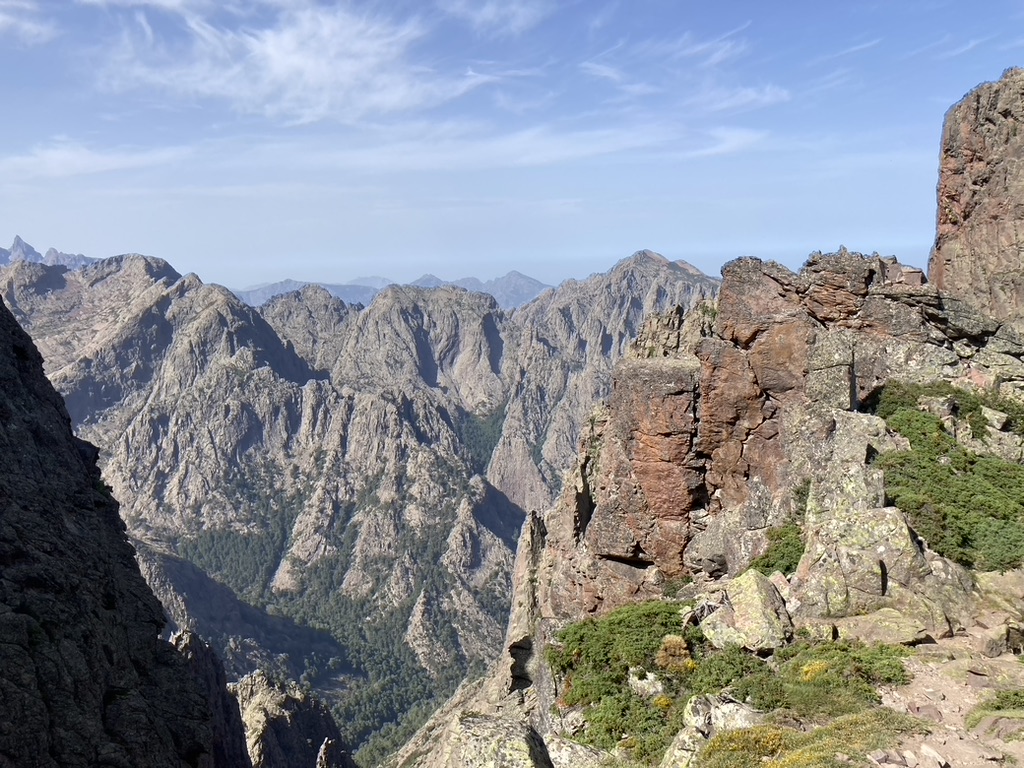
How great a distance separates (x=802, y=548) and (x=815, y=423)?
642 cm

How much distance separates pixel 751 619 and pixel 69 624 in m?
29.7

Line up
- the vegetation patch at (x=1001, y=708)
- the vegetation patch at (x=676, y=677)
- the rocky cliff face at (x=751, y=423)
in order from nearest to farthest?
the vegetation patch at (x=1001, y=708) → the vegetation patch at (x=676, y=677) → the rocky cliff face at (x=751, y=423)

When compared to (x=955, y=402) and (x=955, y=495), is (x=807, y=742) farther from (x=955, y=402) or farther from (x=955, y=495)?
(x=955, y=402)

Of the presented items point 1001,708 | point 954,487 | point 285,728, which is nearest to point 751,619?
point 1001,708

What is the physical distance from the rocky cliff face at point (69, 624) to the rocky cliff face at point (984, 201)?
52.8 meters

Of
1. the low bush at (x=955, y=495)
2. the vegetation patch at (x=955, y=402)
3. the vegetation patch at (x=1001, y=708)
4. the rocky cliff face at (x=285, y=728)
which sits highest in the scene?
the vegetation patch at (x=955, y=402)

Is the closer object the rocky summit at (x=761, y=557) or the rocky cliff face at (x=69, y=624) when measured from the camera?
the rocky summit at (x=761, y=557)

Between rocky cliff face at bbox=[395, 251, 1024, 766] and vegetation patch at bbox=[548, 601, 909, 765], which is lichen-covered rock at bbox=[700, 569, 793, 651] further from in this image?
rocky cliff face at bbox=[395, 251, 1024, 766]

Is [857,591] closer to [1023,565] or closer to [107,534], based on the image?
[1023,565]

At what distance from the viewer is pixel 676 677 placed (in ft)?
72.0

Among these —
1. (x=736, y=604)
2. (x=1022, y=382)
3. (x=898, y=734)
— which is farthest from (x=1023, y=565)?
(x=1022, y=382)

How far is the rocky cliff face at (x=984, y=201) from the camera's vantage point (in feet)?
156

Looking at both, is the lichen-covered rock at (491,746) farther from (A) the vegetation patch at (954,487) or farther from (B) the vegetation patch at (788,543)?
(A) the vegetation patch at (954,487)

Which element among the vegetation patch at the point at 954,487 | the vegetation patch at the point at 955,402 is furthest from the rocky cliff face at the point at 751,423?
the vegetation patch at the point at 954,487
